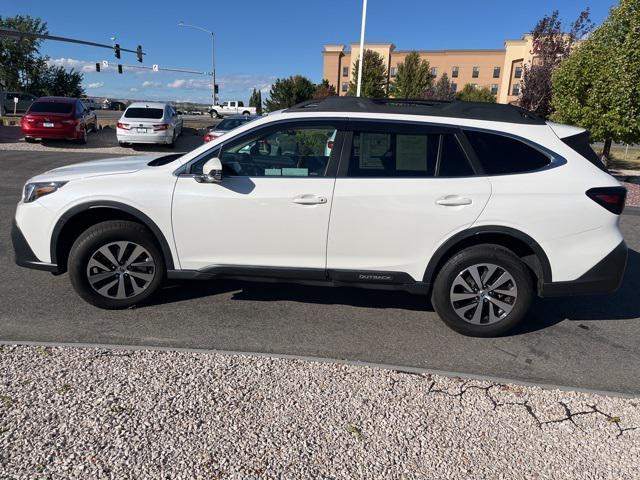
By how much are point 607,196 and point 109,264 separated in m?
4.05

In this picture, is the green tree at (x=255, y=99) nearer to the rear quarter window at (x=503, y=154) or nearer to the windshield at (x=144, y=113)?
the windshield at (x=144, y=113)

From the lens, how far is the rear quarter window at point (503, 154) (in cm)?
366

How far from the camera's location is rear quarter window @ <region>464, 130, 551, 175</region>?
3.66 m

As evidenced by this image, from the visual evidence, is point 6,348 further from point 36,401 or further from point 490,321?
point 490,321

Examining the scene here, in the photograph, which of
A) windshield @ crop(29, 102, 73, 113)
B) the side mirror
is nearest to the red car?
windshield @ crop(29, 102, 73, 113)

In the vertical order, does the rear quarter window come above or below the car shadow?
above

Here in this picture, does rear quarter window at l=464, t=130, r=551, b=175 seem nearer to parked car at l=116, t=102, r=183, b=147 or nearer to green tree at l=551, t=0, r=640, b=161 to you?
green tree at l=551, t=0, r=640, b=161

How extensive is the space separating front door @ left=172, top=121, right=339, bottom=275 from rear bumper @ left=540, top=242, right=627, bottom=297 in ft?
6.20

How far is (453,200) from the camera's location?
3607mm

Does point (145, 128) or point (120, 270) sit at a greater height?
point (145, 128)

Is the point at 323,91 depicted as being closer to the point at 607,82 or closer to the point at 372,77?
the point at 372,77

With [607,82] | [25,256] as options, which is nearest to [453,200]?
[25,256]

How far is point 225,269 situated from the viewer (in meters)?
3.87

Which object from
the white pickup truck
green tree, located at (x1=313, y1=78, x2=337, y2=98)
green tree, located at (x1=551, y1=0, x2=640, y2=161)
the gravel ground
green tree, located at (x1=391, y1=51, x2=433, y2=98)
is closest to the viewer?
the gravel ground
